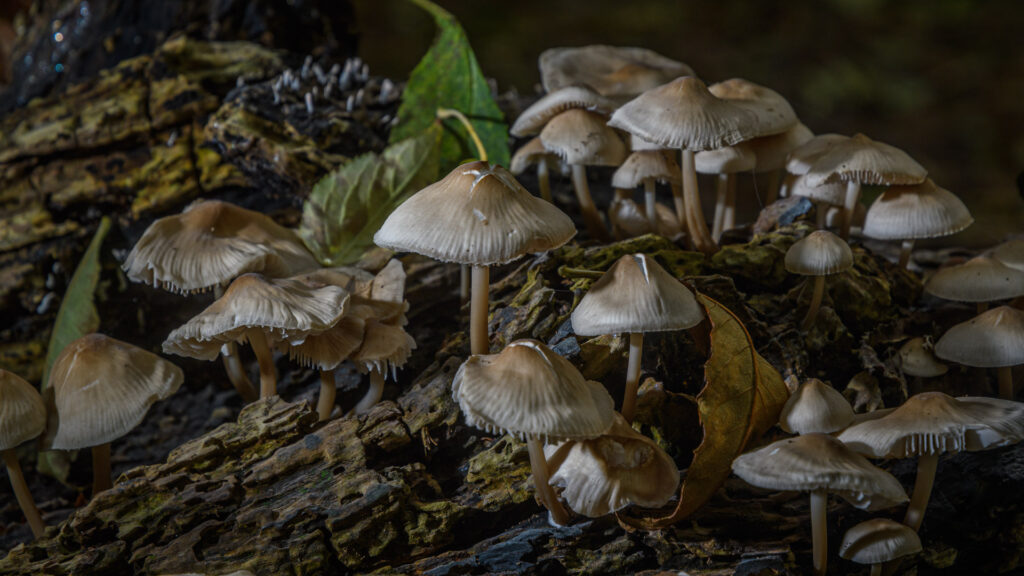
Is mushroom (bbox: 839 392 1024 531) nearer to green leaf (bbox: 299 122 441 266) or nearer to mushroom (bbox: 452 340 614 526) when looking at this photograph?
mushroom (bbox: 452 340 614 526)

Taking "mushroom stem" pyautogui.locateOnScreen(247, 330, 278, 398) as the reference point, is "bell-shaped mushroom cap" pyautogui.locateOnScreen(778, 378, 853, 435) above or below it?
below

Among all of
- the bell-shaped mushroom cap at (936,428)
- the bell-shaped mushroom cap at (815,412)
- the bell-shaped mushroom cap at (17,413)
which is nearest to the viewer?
the bell-shaped mushroom cap at (936,428)

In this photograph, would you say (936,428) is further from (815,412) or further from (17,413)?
(17,413)

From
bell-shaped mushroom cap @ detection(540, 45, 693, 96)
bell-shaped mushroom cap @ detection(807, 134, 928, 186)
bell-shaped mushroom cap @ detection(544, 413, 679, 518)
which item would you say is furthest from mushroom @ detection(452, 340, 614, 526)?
bell-shaped mushroom cap @ detection(540, 45, 693, 96)

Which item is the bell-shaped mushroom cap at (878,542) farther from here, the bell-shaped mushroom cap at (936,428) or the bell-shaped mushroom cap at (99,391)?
the bell-shaped mushroom cap at (99,391)

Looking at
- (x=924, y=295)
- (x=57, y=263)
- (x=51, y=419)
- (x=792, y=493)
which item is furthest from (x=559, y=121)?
(x=57, y=263)

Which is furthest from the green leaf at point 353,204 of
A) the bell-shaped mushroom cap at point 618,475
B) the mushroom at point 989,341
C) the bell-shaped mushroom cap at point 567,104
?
the mushroom at point 989,341
